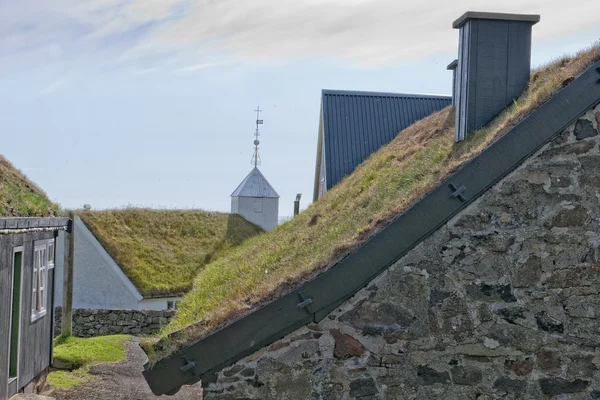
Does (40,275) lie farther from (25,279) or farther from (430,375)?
(430,375)

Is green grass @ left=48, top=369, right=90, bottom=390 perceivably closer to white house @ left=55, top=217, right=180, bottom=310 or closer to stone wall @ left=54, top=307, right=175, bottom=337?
stone wall @ left=54, top=307, right=175, bottom=337

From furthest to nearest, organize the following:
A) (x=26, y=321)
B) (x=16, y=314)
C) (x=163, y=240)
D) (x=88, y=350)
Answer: (x=163, y=240) → (x=88, y=350) → (x=26, y=321) → (x=16, y=314)

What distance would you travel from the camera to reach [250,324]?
7.71m

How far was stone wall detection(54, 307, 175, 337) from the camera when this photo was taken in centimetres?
2573

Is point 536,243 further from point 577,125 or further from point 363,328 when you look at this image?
point 363,328

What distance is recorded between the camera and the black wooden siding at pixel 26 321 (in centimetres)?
1238

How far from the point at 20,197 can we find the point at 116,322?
40.4 ft

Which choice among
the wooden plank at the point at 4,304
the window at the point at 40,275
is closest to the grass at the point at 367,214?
the wooden plank at the point at 4,304

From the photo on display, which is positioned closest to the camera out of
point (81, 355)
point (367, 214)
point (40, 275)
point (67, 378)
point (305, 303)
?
point (305, 303)

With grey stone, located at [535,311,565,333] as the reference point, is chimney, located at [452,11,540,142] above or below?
above

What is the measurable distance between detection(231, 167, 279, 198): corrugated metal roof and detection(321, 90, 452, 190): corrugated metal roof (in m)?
20.7

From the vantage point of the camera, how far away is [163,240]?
3447cm

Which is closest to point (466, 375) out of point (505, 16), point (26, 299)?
point (505, 16)

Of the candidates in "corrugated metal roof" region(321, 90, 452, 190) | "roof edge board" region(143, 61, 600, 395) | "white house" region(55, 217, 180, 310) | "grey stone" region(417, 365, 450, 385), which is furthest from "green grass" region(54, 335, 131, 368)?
"grey stone" region(417, 365, 450, 385)
